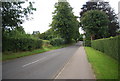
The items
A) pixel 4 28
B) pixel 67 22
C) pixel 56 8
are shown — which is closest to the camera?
pixel 4 28

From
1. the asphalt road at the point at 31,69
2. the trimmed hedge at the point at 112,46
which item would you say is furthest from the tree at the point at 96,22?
the asphalt road at the point at 31,69

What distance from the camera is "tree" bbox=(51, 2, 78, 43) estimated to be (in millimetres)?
46244

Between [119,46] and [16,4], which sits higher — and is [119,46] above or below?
below

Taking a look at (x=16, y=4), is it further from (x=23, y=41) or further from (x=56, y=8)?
(x=56, y=8)

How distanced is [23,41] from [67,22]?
2759cm

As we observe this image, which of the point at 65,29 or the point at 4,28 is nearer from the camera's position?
the point at 4,28

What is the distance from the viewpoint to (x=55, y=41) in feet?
142

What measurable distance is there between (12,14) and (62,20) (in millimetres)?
31864

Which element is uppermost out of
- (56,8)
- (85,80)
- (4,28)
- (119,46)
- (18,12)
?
(56,8)

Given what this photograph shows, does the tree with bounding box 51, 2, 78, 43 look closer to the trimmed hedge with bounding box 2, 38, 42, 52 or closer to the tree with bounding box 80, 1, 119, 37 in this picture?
the tree with bounding box 80, 1, 119, 37

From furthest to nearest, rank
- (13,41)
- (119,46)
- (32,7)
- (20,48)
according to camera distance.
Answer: (20,48) < (13,41) < (32,7) < (119,46)

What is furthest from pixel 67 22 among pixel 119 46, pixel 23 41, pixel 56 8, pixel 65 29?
pixel 119 46

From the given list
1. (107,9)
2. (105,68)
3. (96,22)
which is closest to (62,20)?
(96,22)

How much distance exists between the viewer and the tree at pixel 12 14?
48.1ft
